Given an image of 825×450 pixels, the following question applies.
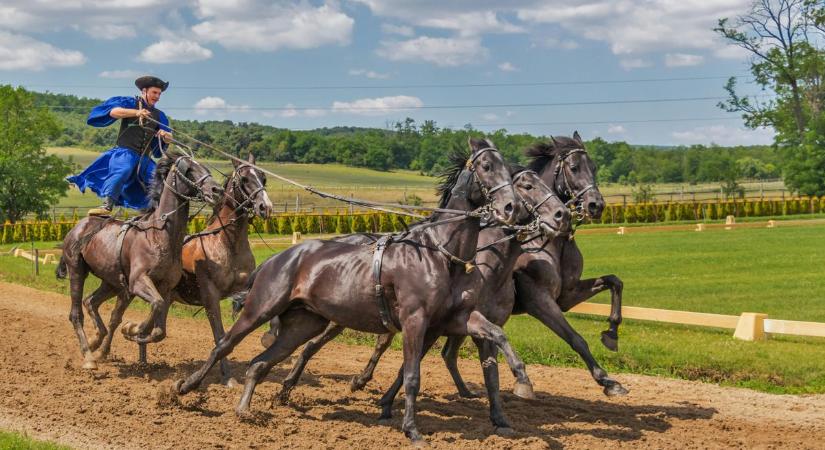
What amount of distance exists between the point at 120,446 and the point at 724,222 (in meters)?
47.6

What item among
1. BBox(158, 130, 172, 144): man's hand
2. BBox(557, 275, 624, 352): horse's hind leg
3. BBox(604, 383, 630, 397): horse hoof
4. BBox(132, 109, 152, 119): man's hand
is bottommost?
BBox(604, 383, 630, 397): horse hoof

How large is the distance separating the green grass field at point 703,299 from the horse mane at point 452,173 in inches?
184

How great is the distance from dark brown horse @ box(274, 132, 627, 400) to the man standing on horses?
3757mm

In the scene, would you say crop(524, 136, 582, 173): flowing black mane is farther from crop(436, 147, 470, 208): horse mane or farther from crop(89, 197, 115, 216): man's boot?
crop(89, 197, 115, 216): man's boot

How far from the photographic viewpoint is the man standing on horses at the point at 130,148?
11.8 meters

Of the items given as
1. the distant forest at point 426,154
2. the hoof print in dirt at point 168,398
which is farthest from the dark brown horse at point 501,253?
the distant forest at point 426,154

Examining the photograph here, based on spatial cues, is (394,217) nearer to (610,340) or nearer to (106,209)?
(106,209)

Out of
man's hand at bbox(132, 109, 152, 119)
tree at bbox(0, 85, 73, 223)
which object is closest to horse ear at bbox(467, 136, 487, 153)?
man's hand at bbox(132, 109, 152, 119)

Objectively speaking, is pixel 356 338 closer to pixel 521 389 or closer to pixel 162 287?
pixel 162 287

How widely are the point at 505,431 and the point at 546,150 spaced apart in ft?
11.7

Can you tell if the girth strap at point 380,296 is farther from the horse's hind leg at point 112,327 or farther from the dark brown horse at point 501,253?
the horse's hind leg at point 112,327

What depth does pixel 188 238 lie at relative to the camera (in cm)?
1147

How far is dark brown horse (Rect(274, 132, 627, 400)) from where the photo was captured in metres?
9.34

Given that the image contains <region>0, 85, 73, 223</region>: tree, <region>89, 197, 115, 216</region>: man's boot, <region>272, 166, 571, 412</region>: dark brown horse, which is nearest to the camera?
<region>272, 166, 571, 412</region>: dark brown horse
